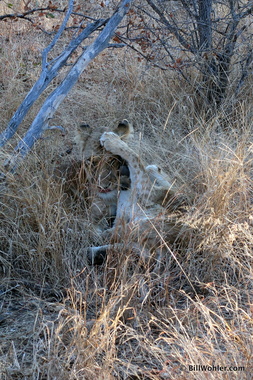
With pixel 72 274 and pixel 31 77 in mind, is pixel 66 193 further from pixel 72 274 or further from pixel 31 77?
pixel 31 77

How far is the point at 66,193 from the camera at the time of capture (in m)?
3.28

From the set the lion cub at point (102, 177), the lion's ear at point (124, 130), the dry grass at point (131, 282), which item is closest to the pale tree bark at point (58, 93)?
the dry grass at point (131, 282)

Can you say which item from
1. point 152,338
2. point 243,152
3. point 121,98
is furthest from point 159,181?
point 121,98

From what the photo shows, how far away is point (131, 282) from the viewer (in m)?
2.54

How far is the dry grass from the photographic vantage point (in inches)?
83.9

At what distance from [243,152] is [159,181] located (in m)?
0.73

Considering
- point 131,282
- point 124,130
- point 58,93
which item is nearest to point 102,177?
point 124,130

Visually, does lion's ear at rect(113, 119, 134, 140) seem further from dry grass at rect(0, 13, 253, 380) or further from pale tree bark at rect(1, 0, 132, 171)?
pale tree bark at rect(1, 0, 132, 171)

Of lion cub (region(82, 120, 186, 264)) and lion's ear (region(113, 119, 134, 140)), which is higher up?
lion's ear (region(113, 119, 134, 140))

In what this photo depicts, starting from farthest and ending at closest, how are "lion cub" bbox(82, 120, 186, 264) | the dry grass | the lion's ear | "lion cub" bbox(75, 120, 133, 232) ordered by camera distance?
the lion's ear
"lion cub" bbox(75, 120, 133, 232)
"lion cub" bbox(82, 120, 186, 264)
the dry grass

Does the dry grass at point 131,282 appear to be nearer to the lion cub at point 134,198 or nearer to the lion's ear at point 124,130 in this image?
the lion cub at point 134,198

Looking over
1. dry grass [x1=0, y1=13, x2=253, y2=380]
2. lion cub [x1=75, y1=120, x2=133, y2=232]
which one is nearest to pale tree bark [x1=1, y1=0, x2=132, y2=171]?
dry grass [x1=0, y1=13, x2=253, y2=380]

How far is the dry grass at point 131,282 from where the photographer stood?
213 centimetres

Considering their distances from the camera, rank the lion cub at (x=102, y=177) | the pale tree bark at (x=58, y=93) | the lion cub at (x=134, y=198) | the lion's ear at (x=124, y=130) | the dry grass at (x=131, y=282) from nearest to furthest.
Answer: the dry grass at (x=131, y=282)
the lion cub at (x=134, y=198)
the lion cub at (x=102, y=177)
the pale tree bark at (x=58, y=93)
the lion's ear at (x=124, y=130)
